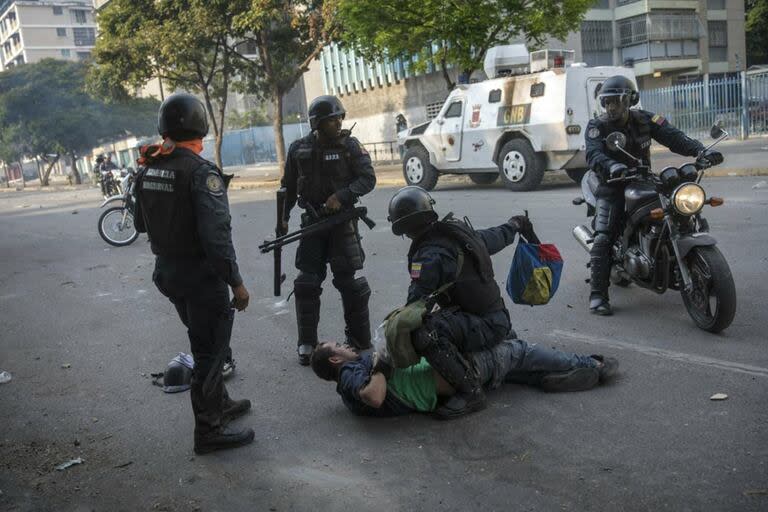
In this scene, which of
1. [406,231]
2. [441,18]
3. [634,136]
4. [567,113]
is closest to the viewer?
[406,231]

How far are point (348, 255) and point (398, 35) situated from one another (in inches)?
580

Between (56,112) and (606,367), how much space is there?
51289mm

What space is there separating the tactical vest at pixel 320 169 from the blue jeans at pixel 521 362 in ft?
5.55

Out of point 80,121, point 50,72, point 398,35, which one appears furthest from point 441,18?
point 50,72

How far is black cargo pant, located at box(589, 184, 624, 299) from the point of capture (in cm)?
552

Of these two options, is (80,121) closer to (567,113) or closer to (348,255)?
(567,113)

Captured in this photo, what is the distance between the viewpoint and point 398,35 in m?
18.6

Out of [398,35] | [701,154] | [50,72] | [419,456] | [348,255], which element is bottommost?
[419,456]

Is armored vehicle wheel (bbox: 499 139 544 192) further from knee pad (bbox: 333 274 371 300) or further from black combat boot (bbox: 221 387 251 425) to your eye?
black combat boot (bbox: 221 387 251 425)

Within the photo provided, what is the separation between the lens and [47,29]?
8625cm

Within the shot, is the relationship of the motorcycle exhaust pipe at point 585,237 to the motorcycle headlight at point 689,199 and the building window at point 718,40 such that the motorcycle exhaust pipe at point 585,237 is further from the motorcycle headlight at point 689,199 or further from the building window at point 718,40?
the building window at point 718,40

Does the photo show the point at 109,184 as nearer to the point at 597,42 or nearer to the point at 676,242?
the point at 597,42

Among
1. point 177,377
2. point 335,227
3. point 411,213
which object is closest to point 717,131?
point 411,213

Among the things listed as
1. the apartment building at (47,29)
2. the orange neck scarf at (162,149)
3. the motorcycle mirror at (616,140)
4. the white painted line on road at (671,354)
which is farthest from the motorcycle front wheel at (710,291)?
the apartment building at (47,29)
